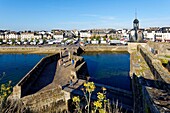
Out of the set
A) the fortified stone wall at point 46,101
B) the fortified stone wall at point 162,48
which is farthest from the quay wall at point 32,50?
the fortified stone wall at point 46,101

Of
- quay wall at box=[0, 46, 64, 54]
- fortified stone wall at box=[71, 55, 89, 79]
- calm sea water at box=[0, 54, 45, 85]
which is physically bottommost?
calm sea water at box=[0, 54, 45, 85]

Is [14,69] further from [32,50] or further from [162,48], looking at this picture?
[32,50]

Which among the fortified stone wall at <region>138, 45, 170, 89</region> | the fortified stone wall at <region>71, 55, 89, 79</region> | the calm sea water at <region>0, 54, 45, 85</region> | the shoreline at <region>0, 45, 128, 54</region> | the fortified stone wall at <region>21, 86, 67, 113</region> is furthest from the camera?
the shoreline at <region>0, 45, 128, 54</region>

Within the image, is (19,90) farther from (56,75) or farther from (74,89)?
(56,75)

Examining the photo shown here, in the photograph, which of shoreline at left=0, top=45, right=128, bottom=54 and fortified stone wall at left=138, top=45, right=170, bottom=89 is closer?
fortified stone wall at left=138, top=45, right=170, bottom=89

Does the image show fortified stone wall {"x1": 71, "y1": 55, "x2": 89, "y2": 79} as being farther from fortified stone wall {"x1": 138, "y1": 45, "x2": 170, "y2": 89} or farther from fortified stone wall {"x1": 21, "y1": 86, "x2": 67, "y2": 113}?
fortified stone wall {"x1": 138, "y1": 45, "x2": 170, "y2": 89}

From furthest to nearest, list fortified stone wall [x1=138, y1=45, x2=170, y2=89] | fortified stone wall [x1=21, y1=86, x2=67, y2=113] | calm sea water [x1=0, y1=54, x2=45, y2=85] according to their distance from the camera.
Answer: calm sea water [x1=0, y1=54, x2=45, y2=85] → fortified stone wall [x1=21, y1=86, x2=67, y2=113] → fortified stone wall [x1=138, y1=45, x2=170, y2=89]

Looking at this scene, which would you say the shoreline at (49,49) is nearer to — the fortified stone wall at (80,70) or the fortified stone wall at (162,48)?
the fortified stone wall at (162,48)

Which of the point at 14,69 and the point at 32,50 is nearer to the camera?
the point at 14,69

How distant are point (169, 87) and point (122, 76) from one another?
17.1 metres

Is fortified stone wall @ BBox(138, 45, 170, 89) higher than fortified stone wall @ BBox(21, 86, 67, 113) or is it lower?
higher

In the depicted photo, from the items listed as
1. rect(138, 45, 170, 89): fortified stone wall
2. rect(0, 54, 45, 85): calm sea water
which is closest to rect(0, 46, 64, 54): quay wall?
rect(0, 54, 45, 85): calm sea water

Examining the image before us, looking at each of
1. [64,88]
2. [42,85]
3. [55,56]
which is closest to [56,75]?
[42,85]

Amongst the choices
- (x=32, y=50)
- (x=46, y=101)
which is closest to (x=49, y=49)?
(x=32, y=50)
